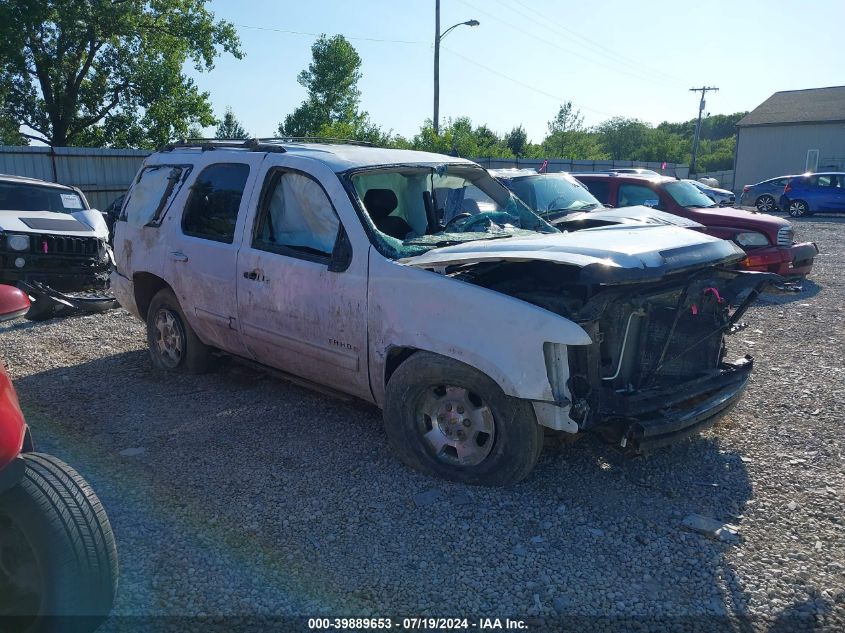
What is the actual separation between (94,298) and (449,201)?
17.3ft

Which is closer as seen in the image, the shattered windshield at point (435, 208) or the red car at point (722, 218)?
the shattered windshield at point (435, 208)

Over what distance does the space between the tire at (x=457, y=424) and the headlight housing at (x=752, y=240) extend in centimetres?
785

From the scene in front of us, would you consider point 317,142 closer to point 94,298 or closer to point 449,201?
point 449,201

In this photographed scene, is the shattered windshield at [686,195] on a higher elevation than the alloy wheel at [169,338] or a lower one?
higher

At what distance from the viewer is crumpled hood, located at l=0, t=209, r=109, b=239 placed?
8891 mm

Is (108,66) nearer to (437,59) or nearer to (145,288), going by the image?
(437,59)

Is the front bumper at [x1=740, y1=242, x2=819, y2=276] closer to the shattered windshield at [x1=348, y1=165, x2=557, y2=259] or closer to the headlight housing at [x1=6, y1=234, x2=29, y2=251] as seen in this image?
the shattered windshield at [x1=348, y1=165, x2=557, y2=259]

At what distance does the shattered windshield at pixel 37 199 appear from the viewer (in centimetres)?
965

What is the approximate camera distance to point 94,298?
865cm

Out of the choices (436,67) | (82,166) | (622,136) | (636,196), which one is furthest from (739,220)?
(622,136)

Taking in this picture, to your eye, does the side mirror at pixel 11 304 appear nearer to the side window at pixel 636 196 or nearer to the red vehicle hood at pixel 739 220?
the red vehicle hood at pixel 739 220

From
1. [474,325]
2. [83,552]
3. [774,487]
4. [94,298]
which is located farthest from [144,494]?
[94,298]

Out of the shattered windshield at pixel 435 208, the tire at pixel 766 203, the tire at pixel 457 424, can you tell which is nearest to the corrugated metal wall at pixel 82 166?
the shattered windshield at pixel 435 208

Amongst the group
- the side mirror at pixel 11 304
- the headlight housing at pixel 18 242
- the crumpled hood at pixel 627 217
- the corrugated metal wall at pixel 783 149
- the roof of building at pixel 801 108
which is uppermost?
the roof of building at pixel 801 108
